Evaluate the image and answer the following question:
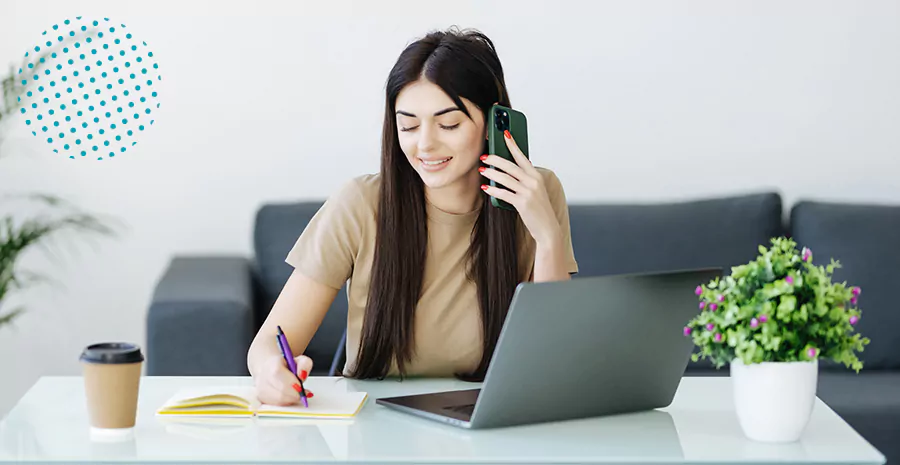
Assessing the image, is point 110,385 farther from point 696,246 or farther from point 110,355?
point 696,246

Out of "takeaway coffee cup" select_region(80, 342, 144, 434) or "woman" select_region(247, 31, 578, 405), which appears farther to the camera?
"woman" select_region(247, 31, 578, 405)

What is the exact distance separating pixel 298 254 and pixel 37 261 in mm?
1606

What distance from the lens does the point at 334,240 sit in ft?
5.82

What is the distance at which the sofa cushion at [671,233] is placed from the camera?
2.85m

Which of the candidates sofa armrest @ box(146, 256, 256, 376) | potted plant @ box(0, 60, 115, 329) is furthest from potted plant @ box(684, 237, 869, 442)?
potted plant @ box(0, 60, 115, 329)

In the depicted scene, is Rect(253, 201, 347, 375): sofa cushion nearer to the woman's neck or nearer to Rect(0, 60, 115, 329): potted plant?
Rect(0, 60, 115, 329): potted plant

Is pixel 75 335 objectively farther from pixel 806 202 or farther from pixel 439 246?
pixel 806 202

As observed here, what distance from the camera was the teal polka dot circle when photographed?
9.95 feet

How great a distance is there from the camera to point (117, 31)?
3039mm

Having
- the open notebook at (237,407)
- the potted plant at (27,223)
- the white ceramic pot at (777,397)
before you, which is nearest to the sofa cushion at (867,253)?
the white ceramic pot at (777,397)

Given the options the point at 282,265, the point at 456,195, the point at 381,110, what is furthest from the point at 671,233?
the point at 456,195

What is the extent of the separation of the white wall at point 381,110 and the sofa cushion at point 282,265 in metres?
0.23

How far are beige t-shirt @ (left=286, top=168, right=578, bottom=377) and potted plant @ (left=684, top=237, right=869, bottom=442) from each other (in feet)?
1.85

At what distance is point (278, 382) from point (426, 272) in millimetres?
501
